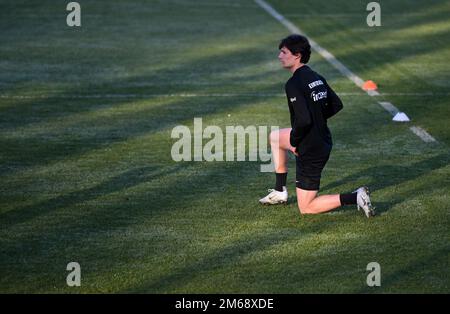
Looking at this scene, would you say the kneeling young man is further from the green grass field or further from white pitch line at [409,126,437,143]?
white pitch line at [409,126,437,143]

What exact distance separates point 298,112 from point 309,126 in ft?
0.55

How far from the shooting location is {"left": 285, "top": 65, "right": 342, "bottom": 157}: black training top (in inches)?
336

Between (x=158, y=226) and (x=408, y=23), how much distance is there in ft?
46.0

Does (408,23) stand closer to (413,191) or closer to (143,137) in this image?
(143,137)

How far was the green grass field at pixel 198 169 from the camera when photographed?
7500mm

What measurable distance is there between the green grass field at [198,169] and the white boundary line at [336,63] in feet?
0.46

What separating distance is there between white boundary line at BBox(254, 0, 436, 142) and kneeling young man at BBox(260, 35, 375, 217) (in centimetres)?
338

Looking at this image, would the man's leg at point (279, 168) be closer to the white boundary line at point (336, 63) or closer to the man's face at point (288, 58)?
the man's face at point (288, 58)

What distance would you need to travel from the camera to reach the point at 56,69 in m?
16.1

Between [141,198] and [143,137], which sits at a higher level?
[143,137]

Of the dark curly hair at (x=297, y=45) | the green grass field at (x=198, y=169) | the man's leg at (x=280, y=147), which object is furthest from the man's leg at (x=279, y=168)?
the dark curly hair at (x=297, y=45)

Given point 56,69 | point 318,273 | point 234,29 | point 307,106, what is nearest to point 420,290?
point 318,273

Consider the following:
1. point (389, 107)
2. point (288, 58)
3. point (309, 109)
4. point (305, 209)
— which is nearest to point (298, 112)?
point (309, 109)

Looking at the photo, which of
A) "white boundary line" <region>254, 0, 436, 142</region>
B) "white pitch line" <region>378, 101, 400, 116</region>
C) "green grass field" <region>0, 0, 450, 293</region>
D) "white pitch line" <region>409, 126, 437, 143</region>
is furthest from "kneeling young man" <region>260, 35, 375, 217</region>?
"white pitch line" <region>378, 101, 400, 116</region>
